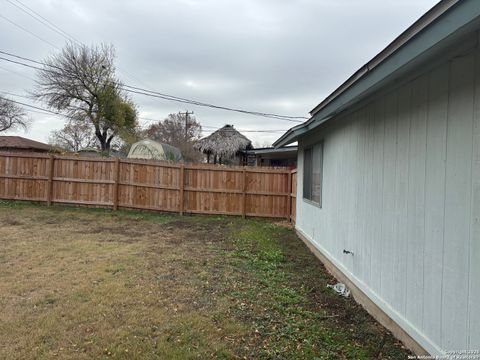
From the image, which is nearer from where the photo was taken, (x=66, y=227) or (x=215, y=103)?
(x=66, y=227)

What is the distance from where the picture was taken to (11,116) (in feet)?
110

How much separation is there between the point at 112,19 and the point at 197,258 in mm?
9298

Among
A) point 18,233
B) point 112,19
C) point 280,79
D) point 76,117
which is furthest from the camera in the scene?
point 76,117

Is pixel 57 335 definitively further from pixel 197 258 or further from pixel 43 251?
pixel 43 251

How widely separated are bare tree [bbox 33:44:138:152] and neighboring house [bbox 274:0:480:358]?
2347cm

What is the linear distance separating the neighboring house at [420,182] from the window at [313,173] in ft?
5.51

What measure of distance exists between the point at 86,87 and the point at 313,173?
73.3 ft

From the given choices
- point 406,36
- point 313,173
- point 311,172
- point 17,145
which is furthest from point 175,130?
point 406,36

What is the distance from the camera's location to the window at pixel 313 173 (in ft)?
20.5

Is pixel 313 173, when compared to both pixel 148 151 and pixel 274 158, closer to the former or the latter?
pixel 274 158

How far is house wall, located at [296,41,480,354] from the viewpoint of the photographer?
212cm

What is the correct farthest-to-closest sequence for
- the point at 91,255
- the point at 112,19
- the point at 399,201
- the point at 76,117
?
the point at 76,117 < the point at 112,19 < the point at 91,255 < the point at 399,201

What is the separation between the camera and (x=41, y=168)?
11500mm

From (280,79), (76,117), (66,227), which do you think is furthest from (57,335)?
(76,117)
